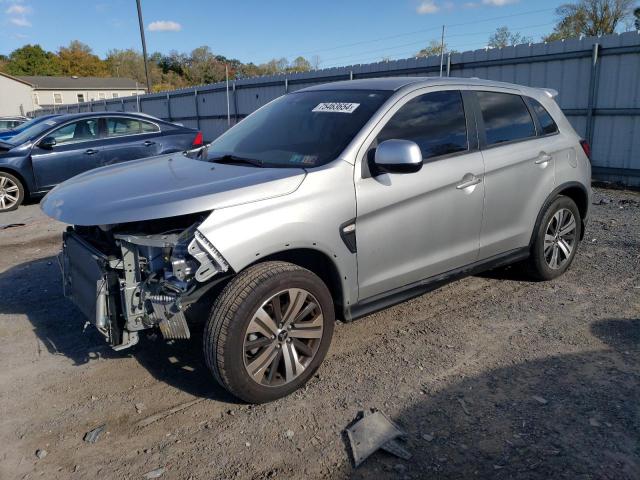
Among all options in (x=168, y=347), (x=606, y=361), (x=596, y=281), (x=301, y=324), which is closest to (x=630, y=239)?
(x=596, y=281)

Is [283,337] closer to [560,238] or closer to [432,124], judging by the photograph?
[432,124]

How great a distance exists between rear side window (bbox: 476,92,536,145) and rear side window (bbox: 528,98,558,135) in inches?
4.6

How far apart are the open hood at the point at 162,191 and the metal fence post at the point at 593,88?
8.60 meters

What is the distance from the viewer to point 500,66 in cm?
1094

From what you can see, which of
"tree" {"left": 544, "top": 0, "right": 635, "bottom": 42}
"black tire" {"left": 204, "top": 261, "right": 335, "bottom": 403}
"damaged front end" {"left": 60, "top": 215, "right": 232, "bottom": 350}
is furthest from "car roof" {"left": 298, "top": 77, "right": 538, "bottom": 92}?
"tree" {"left": 544, "top": 0, "right": 635, "bottom": 42}

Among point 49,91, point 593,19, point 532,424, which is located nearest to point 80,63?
point 49,91

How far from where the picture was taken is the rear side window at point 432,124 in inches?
144

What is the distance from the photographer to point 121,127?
9.77 m

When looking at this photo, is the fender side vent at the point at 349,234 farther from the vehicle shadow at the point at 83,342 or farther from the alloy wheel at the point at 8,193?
the alloy wheel at the point at 8,193

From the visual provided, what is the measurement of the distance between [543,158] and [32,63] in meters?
104

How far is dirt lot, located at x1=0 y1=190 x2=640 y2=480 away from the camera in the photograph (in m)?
2.63

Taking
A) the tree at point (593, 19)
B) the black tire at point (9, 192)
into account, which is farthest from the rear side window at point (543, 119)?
the tree at point (593, 19)

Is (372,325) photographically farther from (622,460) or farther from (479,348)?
(622,460)

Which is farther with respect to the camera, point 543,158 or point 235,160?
point 543,158
